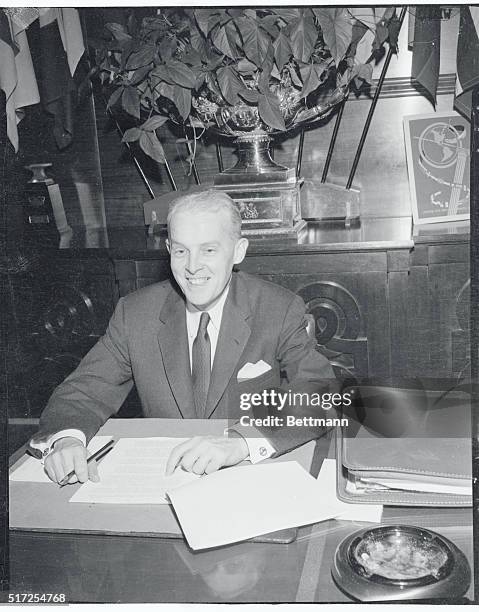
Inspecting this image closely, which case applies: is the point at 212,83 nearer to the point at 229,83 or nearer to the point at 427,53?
the point at 229,83

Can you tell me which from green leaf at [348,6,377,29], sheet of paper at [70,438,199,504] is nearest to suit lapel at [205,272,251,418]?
sheet of paper at [70,438,199,504]

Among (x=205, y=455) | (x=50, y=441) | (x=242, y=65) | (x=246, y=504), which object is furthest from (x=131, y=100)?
(x=246, y=504)

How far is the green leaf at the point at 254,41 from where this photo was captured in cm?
130

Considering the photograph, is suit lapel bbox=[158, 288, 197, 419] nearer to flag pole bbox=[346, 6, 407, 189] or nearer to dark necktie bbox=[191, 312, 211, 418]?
dark necktie bbox=[191, 312, 211, 418]

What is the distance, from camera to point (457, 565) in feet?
2.11

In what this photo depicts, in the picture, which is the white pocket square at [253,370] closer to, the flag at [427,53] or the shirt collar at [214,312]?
the shirt collar at [214,312]

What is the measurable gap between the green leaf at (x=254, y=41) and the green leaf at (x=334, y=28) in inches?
5.0

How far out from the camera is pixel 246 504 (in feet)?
2.49

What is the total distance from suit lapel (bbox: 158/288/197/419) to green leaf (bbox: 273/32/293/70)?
0.59m

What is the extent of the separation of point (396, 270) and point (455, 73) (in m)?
0.70

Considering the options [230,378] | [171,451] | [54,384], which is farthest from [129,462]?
[54,384]

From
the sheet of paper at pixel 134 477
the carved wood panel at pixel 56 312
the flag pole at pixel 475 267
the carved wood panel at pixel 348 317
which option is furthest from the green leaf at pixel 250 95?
the sheet of paper at pixel 134 477

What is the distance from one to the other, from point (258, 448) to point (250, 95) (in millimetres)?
965

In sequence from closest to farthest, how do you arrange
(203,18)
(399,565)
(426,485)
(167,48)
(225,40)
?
(399,565), (426,485), (203,18), (225,40), (167,48)
